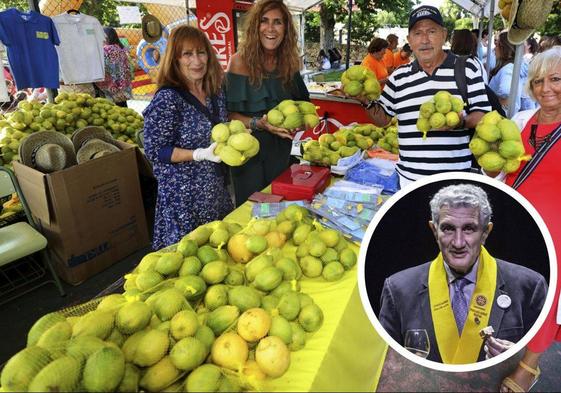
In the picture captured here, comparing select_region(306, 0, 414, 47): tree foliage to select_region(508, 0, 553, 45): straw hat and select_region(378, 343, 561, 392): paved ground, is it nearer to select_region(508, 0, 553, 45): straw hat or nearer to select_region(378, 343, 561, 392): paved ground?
select_region(508, 0, 553, 45): straw hat

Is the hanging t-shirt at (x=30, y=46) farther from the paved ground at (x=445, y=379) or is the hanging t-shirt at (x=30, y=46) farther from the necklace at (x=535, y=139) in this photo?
the necklace at (x=535, y=139)

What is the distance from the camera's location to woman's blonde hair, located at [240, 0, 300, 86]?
3146 mm

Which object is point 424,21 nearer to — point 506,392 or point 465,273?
point 465,273

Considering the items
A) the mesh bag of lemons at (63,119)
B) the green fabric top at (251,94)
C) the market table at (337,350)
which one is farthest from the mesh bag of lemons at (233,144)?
the mesh bag of lemons at (63,119)

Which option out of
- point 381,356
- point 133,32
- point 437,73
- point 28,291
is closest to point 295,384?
point 381,356

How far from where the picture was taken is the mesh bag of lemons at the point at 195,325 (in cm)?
112

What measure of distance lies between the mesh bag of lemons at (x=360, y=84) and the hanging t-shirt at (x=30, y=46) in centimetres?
493

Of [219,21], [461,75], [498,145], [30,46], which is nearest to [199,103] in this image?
[461,75]

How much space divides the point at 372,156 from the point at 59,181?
3.00 meters

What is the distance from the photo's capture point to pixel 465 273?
88cm

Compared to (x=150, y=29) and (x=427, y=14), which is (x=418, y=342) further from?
(x=150, y=29)

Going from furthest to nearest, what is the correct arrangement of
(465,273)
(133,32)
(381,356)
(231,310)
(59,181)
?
1. (133,32)
2. (59,181)
3. (381,356)
4. (231,310)
5. (465,273)

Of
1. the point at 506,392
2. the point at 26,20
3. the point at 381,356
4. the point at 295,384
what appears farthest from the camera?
the point at 26,20

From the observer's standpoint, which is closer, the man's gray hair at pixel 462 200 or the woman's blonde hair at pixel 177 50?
the man's gray hair at pixel 462 200
